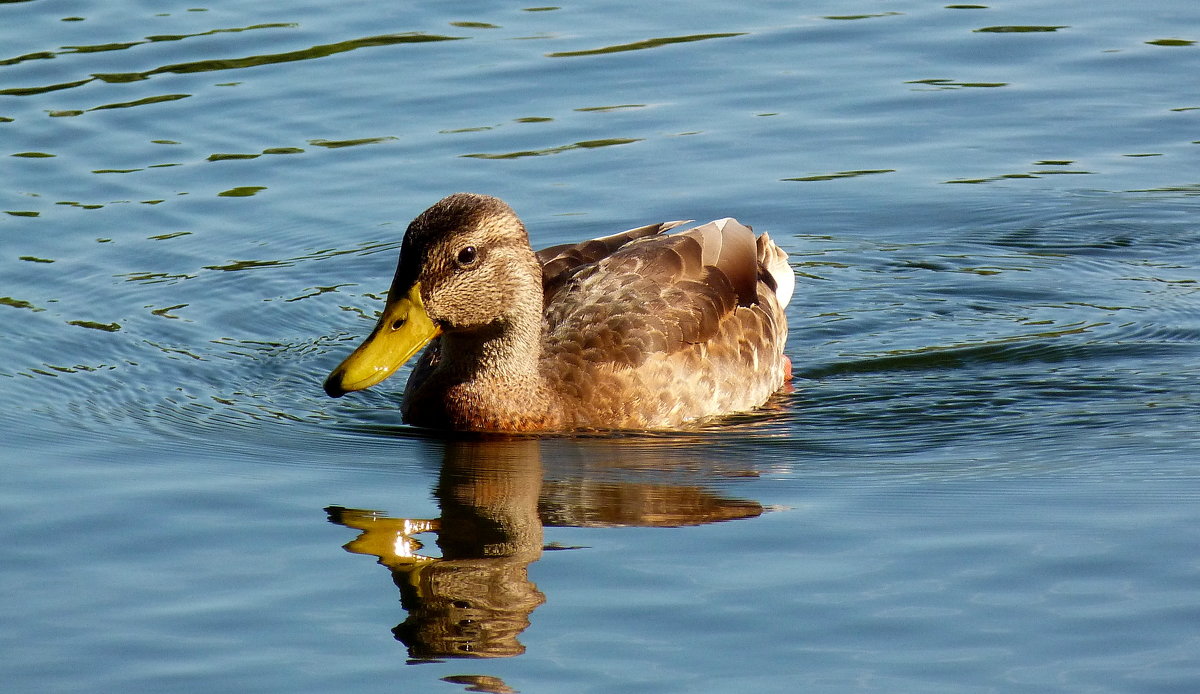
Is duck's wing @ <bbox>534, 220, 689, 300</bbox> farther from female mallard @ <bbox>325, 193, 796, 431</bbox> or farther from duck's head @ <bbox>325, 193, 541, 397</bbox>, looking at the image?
duck's head @ <bbox>325, 193, 541, 397</bbox>

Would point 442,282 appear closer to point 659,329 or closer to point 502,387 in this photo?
point 502,387

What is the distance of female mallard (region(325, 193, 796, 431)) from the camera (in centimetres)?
906

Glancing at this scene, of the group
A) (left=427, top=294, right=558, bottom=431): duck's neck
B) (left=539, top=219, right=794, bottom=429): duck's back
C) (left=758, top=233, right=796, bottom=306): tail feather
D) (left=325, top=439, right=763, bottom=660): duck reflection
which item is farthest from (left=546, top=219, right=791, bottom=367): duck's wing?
(left=325, top=439, right=763, bottom=660): duck reflection

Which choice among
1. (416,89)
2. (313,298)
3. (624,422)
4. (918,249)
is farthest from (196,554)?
(416,89)

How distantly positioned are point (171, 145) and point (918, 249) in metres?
5.58

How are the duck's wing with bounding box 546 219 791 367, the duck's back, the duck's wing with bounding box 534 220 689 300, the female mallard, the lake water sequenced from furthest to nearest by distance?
1. the duck's wing with bounding box 534 220 689 300
2. the duck's wing with bounding box 546 219 791 367
3. the duck's back
4. the female mallard
5. the lake water

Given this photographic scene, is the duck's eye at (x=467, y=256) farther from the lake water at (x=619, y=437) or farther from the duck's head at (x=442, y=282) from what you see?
the lake water at (x=619, y=437)

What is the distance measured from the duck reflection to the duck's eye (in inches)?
37.2

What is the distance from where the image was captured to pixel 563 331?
986 centimetres

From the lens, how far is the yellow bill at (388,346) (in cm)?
891

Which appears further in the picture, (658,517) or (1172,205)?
(1172,205)

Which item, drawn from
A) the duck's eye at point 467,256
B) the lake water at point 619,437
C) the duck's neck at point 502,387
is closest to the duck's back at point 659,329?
the duck's neck at point 502,387

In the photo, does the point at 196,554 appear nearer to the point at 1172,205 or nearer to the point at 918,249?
the point at 918,249

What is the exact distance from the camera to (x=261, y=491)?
27.2 ft
